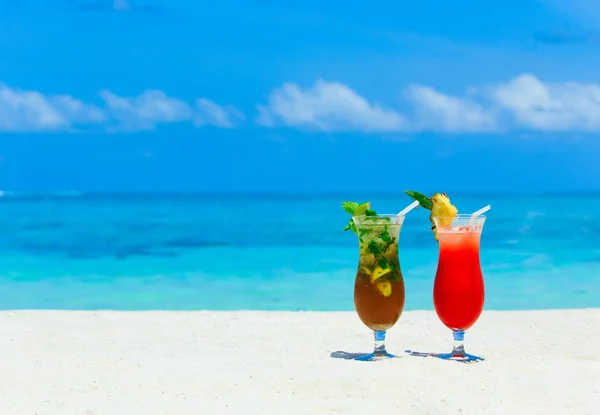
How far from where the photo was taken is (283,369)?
3.72 meters

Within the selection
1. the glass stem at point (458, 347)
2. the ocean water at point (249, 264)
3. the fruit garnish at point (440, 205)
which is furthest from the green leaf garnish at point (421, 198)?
the ocean water at point (249, 264)

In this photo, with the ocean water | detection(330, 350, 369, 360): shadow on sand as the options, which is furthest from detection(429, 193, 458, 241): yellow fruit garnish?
the ocean water

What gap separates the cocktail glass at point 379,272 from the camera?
11.2 feet

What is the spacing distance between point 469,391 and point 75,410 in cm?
142

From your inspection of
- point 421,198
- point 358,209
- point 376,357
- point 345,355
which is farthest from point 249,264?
point 421,198

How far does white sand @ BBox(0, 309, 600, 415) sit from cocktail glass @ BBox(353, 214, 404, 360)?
241 mm

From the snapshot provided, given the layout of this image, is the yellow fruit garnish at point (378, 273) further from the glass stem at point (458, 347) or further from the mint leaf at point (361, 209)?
the glass stem at point (458, 347)

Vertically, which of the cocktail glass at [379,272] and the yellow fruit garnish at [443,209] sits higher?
the yellow fruit garnish at [443,209]

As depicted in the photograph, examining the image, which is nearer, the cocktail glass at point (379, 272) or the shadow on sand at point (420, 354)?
the cocktail glass at point (379, 272)

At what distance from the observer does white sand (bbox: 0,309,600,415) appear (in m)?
3.16

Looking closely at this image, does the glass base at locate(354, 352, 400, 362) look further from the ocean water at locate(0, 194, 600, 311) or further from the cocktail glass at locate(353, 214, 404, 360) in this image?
the ocean water at locate(0, 194, 600, 311)

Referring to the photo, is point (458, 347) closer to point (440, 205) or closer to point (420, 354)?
point (420, 354)

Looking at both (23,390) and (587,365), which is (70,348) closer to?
(23,390)

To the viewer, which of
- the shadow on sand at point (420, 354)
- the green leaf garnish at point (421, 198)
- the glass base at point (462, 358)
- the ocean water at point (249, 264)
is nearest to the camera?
the green leaf garnish at point (421, 198)
